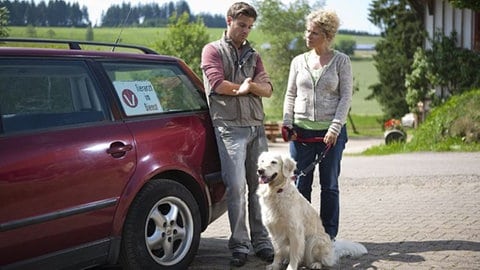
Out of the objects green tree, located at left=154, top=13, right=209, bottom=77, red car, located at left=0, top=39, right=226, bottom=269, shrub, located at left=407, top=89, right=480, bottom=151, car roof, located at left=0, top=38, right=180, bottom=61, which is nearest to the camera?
red car, located at left=0, top=39, right=226, bottom=269

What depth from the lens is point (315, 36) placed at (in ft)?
20.2

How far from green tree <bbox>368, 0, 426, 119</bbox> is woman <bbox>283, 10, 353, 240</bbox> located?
102ft

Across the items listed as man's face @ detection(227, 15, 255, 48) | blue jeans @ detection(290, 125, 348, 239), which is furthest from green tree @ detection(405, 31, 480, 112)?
man's face @ detection(227, 15, 255, 48)

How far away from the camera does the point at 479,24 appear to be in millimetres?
23047

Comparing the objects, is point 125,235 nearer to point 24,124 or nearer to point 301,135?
point 24,124

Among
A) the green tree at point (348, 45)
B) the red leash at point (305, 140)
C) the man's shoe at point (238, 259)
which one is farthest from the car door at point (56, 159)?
the green tree at point (348, 45)

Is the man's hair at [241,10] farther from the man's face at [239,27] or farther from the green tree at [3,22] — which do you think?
the green tree at [3,22]

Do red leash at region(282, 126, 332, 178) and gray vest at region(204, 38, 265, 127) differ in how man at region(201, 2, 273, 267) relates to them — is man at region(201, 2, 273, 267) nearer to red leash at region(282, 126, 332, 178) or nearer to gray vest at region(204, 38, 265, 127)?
gray vest at region(204, 38, 265, 127)

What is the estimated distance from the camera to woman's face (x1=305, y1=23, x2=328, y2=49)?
20.1 feet

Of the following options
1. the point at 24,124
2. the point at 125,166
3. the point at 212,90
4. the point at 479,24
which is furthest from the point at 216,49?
the point at 479,24

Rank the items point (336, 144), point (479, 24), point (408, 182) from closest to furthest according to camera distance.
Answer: point (336, 144) → point (408, 182) → point (479, 24)

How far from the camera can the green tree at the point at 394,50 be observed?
3738cm

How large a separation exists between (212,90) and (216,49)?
380mm

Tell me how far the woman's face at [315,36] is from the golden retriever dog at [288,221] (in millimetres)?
1242
